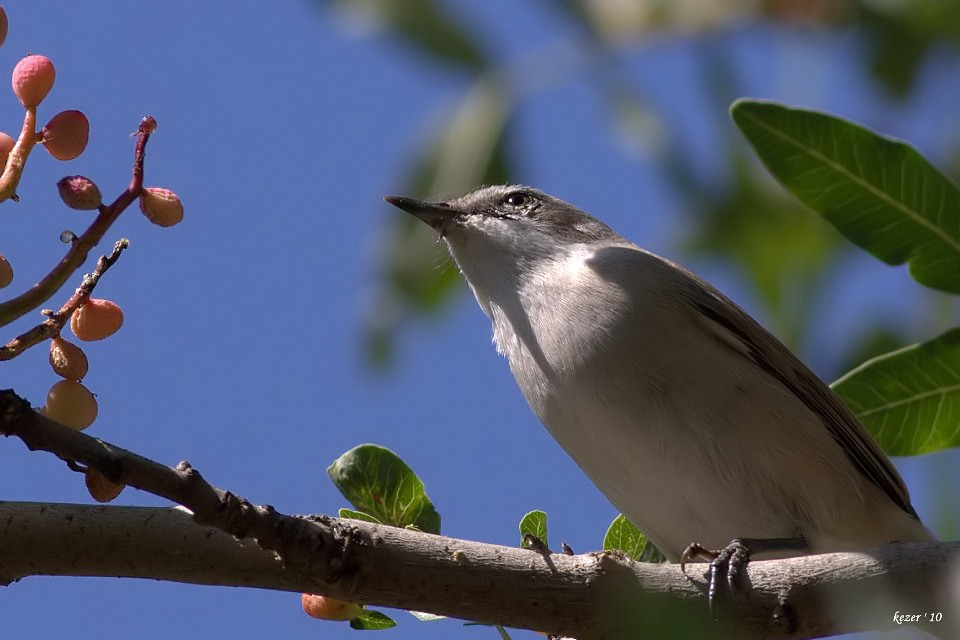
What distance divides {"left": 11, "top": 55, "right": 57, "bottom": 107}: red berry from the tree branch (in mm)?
589

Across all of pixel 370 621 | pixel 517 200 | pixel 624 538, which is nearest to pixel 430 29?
pixel 370 621

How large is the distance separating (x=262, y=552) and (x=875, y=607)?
1.24 meters

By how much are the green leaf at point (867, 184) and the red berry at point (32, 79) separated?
1.67m

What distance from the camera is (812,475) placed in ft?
12.8

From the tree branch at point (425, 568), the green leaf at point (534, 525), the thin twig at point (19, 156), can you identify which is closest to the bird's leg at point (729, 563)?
the tree branch at point (425, 568)

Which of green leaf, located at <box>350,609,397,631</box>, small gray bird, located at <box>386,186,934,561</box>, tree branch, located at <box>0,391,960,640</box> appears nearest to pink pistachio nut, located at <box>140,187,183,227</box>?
tree branch, located at <box>0,391,960,640</box>

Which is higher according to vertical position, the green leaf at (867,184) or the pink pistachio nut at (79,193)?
the green leaf at (867,184)

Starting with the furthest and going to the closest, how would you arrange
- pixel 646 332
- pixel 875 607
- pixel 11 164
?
pixel 646 332
pixel 875 607
pixel 11 164

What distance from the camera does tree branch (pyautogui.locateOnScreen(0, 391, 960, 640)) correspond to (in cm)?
209

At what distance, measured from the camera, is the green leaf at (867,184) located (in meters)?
2.74

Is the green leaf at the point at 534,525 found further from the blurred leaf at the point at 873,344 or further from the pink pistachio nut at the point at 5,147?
the pink pistachio nut at the point at 5,147

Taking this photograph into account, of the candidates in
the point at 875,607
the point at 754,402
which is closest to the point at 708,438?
the point at 754,402

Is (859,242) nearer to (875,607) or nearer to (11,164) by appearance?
(875,607)

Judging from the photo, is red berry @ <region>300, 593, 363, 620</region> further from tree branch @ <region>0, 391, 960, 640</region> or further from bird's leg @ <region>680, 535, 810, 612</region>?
bird's leg @ <region>680, 535, 810, 612</region>
